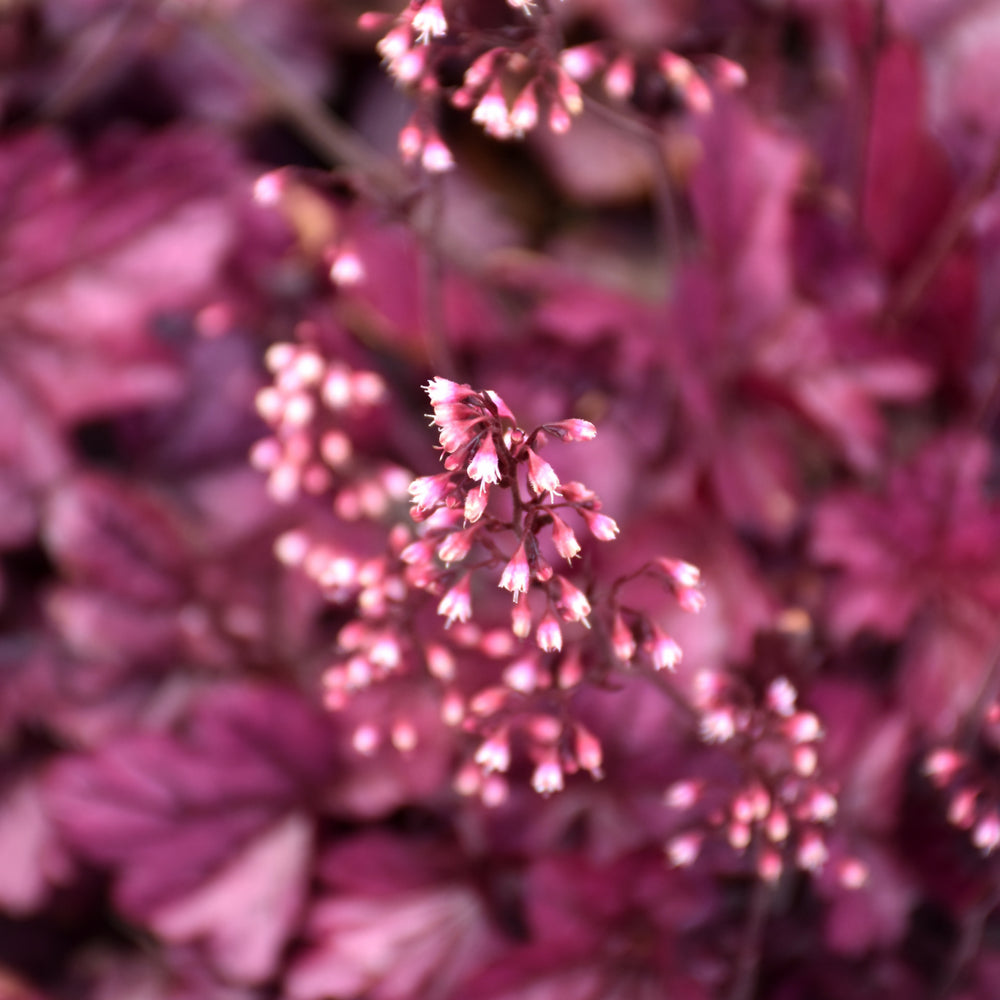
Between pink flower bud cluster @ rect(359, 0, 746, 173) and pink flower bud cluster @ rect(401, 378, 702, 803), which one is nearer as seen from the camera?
pink flower bud cluster @ rect(401, 378, 702, 803)

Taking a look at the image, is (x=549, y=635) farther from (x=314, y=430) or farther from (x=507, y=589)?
(x=314, y=430)

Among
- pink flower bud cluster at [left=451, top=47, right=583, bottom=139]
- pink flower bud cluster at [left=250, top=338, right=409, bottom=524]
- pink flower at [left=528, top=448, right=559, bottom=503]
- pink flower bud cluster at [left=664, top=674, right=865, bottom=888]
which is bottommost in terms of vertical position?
pink flower bud cluster at [left=664, top=674, right=865, bottom=888]

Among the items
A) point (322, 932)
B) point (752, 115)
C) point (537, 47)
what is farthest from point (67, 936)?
point (752, 115)

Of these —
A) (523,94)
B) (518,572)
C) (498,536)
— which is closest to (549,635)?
(518,572)

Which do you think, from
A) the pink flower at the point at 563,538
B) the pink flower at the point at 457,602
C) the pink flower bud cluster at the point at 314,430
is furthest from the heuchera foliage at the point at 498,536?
the pink flower at the point at 563,538

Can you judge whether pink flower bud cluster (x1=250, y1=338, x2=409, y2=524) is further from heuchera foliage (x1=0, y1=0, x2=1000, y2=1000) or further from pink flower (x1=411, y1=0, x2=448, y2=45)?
pink flower (x1=411, y1=0, x2=448, y2=45)

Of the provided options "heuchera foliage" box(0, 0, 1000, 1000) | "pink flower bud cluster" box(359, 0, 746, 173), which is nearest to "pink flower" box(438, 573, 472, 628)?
"heuchera foliage" box(0, 0, 1000, 1000)

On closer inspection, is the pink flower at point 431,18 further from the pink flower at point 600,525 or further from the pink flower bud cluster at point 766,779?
the pink flower bud cluster at point 766,779
